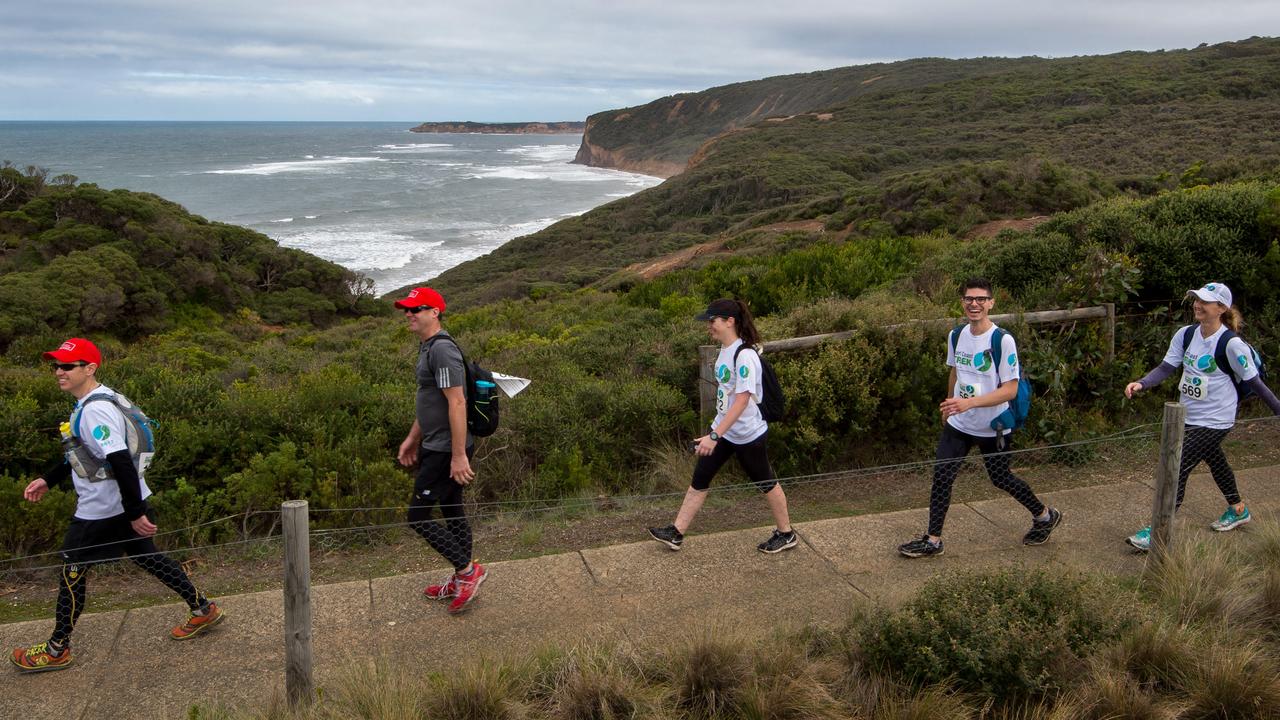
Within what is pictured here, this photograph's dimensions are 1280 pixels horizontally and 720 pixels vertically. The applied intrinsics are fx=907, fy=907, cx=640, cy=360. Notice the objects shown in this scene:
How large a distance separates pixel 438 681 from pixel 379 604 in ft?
3.63

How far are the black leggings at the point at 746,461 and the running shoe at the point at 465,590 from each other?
1348mm

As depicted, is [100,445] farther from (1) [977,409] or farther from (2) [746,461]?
(1) [977,409]

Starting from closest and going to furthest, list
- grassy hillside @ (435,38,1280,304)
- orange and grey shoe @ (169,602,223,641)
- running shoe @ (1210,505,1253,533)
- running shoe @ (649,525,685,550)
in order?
orange and grey shoe @ (169,602,223,641), running shoe @ (649,525,685,550), running shoe @ (1210,505,1253,533), grassy hillside @ (435,38,1280,304)

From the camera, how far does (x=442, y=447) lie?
4.54 meters

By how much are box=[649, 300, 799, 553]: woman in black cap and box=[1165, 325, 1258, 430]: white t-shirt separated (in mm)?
2410

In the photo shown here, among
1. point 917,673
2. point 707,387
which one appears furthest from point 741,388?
point 707,387

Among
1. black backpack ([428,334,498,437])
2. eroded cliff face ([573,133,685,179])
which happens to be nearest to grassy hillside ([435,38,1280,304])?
black backpack ([428,334,498,437])

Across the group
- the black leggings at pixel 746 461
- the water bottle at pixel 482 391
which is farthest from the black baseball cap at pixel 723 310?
the water bottle at pixel 482 391

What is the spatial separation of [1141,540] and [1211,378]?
1.01 meters

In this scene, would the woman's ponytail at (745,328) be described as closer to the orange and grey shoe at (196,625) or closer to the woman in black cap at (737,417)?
the woman in black cap at (737,417)

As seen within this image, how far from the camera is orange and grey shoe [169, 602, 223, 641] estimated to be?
4363mm

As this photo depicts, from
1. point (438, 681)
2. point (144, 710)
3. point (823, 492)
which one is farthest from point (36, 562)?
point (823, 492)

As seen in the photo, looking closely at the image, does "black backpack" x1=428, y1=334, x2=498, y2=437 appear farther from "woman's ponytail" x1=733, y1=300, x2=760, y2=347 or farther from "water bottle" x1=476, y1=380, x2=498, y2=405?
"woman's ponytail" x1=733, y1=300, x2=760, y2=347

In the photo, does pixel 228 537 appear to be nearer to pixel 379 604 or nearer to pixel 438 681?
pixel 379 604
